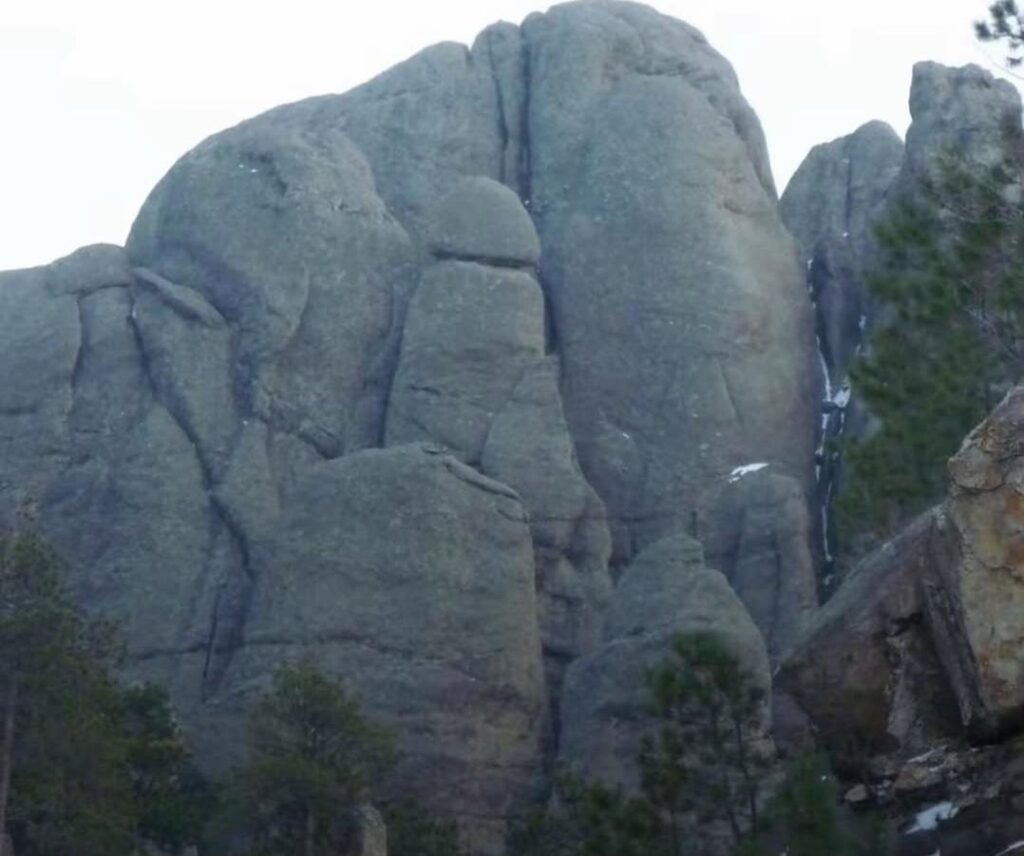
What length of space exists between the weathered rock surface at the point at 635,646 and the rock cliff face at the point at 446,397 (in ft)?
0.43

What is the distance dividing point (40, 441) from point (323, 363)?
5.39 meters

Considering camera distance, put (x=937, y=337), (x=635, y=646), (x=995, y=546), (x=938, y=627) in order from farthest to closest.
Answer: (x=635, y=646), (x=937, y=337), (x=938, y=627), (x=995, y=546)

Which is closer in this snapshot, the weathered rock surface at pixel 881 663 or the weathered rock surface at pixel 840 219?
the weathered rock surface at pixel 881 663

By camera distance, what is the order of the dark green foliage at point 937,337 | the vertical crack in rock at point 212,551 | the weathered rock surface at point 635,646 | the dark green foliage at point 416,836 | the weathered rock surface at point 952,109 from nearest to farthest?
the dark green foliage at point 937,337 → the dark green foliage at point 416,836 → the weathered rock surface at point 635,646 → the vertical crack in rock at point 212,551 → the weathered rock surface at point 952,109

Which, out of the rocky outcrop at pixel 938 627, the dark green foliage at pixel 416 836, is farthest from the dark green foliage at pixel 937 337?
the dark green foliage at pixel 416 836

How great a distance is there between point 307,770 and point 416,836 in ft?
10.3

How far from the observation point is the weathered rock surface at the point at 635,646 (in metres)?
41.7

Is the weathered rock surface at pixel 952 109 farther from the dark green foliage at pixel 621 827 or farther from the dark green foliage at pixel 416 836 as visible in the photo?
the dark green foliage at pixel 621 827

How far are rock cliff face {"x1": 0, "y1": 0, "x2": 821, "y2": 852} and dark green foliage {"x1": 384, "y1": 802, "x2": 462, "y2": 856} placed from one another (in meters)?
2.24

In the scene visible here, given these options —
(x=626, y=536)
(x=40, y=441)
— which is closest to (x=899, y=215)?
(x=626, y=536)

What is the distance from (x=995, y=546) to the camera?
2192 centimetres

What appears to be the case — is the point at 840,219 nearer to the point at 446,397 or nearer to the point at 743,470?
the point at 743,470

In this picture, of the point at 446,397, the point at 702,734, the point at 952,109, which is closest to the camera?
the point at 702,734

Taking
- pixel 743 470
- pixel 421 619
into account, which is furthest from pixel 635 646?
pixel 743 470
